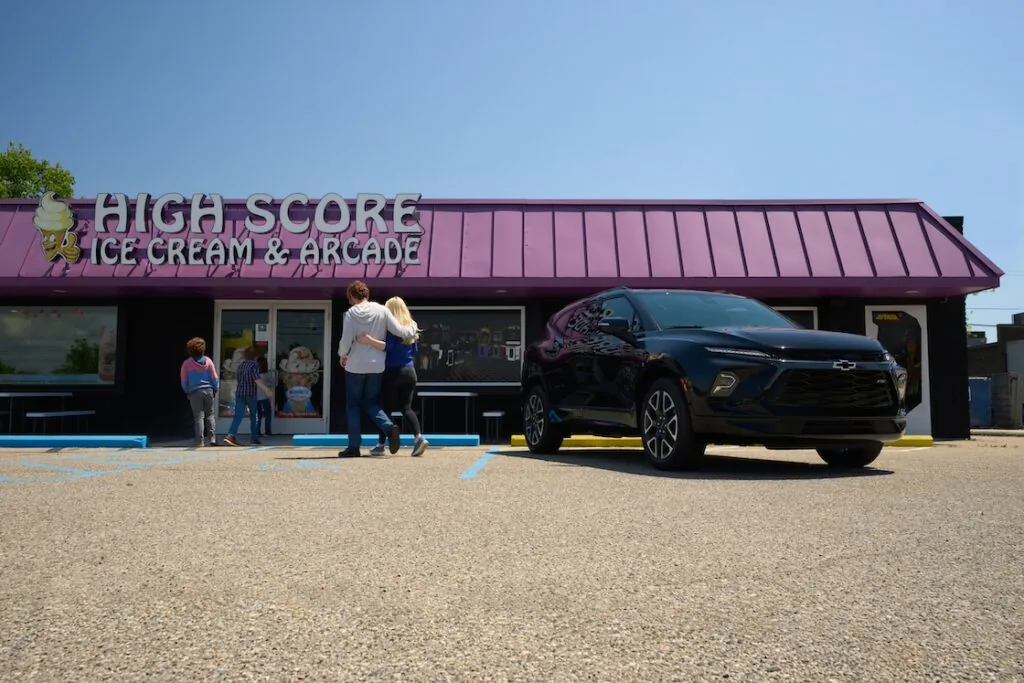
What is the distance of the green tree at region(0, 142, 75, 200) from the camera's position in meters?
48.5

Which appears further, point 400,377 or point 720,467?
point 400,377

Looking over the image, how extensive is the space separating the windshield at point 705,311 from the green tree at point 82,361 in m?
11.4

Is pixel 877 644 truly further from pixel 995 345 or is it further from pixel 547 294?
pixel 995 345

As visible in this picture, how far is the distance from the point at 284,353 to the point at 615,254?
6.27 m

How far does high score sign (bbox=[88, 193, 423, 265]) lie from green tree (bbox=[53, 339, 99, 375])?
7.03 feet

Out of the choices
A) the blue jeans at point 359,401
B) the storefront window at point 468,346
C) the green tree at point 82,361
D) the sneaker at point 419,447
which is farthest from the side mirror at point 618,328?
the green tree at point 82,361

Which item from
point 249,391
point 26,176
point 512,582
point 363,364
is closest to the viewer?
point 512,582

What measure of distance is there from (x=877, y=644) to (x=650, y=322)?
551cm

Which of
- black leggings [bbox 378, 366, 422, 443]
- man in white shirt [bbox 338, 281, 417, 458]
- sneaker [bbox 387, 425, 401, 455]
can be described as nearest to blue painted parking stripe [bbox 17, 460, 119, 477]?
man in white shirt [bbox 338, 281, 417, 458]

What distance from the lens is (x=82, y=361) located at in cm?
1566

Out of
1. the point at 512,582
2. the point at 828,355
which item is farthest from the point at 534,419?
the point at 512,582

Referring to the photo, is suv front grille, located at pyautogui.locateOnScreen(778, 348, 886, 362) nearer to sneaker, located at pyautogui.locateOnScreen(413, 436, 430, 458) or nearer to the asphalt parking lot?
the asphalt parking lot

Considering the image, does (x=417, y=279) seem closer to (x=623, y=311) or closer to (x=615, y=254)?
(x=615, y=254)

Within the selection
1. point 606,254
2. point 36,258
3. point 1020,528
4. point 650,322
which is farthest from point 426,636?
point 36,258
